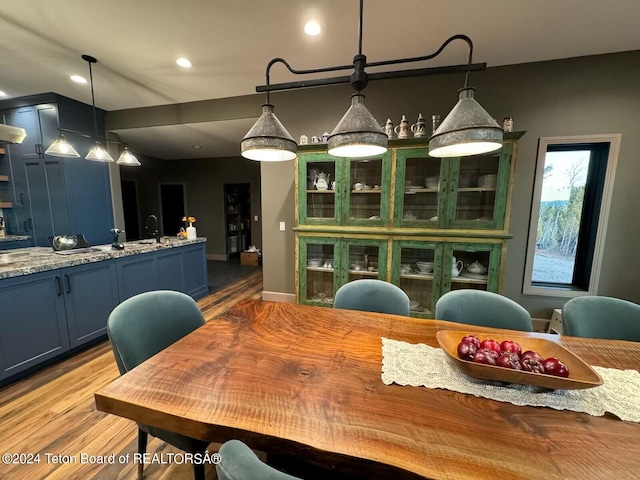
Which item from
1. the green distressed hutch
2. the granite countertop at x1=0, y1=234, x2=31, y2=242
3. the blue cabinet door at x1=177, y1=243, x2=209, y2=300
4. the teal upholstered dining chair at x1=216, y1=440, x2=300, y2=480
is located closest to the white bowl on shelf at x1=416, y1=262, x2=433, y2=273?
the green distressed hutch

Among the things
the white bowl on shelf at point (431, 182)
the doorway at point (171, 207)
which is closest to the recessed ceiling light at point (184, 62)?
the white bowl on shelf at point (431, 182)

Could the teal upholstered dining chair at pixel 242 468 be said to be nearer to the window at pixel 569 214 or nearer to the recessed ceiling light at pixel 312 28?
the recessed ceiling light at pixel 312 28

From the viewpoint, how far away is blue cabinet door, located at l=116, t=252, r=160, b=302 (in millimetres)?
2790

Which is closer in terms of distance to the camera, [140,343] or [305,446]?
[305,446]

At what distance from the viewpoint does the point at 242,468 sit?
49 centimetres

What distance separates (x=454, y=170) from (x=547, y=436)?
2324 mm

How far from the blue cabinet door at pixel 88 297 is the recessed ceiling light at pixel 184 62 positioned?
84.5 inches

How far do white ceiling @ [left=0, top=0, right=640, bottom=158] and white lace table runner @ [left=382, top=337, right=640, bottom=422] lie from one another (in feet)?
7.48

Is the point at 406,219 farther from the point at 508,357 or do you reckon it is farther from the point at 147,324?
the point at 147,324

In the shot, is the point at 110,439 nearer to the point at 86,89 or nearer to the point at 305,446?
the point at 305,446

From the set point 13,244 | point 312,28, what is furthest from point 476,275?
point 13,244

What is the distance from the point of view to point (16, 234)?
3916 millimetres

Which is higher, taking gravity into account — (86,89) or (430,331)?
(86,89)

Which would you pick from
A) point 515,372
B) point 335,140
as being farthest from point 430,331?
point 335,140
